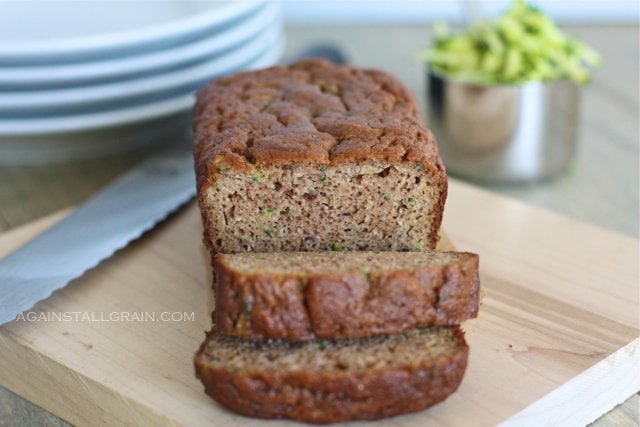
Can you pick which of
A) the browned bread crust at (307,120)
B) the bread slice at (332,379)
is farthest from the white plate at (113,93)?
the bread slice at (332,379)

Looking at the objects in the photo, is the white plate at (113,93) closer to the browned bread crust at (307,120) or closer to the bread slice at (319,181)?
the browned bread crust at (307,120)

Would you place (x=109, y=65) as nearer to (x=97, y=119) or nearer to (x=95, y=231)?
Result: (x=97, y=119)

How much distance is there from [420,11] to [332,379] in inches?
188

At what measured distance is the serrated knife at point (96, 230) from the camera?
360 cm

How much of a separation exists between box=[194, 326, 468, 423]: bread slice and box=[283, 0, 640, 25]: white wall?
4.46 meters

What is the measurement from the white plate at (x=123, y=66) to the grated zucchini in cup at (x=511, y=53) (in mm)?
1063

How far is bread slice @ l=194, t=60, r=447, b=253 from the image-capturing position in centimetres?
338

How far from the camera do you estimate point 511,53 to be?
15.9ft

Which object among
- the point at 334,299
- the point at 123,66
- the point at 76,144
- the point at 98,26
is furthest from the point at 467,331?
the point at 98,26

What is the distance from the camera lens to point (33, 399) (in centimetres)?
338

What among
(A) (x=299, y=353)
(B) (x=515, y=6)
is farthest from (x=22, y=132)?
(B) (x=515, y=6)

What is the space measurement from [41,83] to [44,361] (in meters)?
1.68

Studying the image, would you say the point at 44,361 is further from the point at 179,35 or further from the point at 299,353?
the point at 179,35

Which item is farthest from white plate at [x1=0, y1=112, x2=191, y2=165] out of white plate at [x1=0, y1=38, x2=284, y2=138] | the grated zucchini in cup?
the grated zucchini in cup
